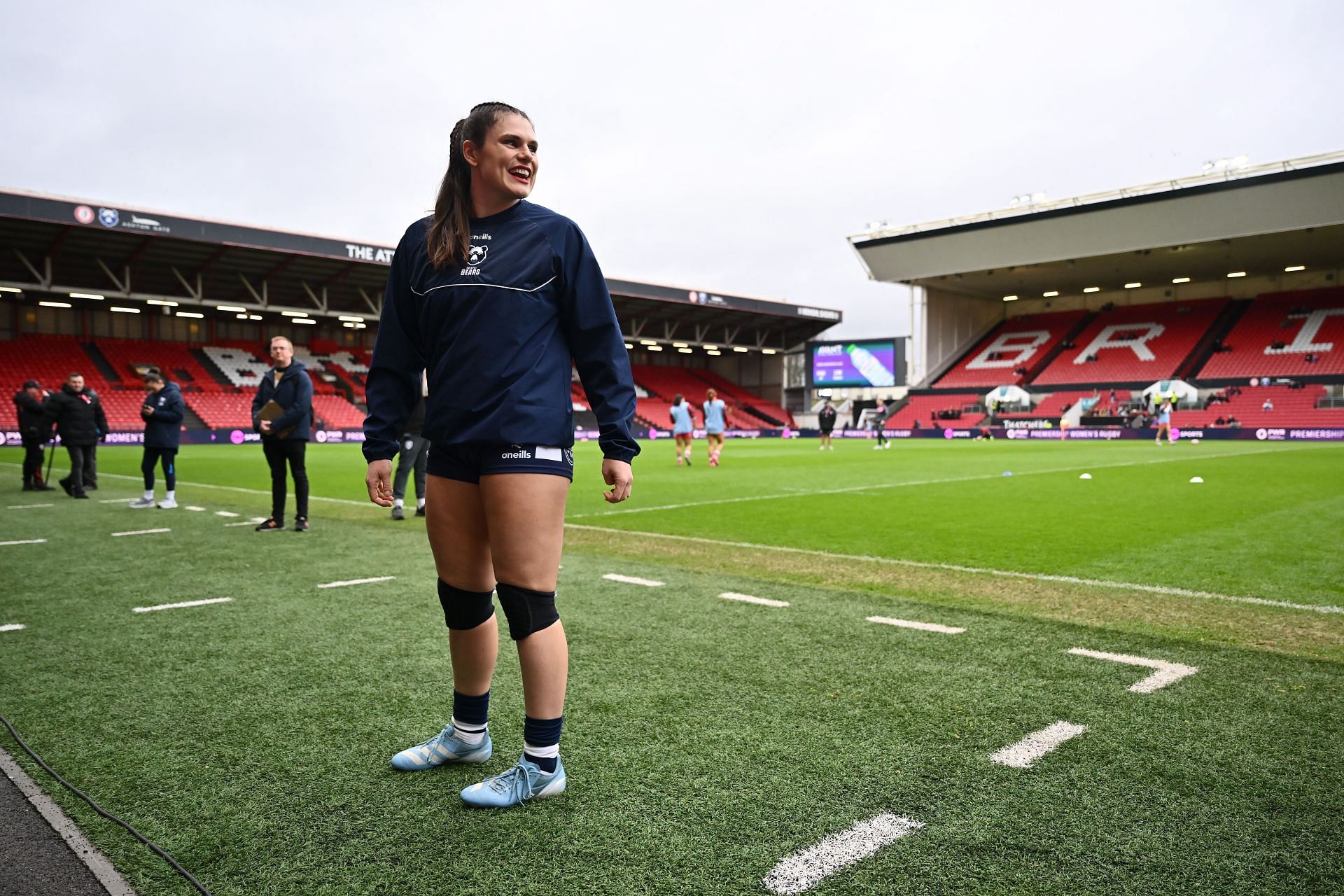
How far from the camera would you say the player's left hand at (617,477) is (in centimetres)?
270

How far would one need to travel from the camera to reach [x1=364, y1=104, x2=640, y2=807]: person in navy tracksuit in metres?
2.58

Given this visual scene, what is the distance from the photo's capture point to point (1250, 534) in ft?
27.0

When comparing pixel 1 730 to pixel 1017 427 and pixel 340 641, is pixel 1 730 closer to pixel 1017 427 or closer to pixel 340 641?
pixel 340 641

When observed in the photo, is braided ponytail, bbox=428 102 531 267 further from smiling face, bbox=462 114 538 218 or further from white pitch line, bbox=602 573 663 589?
white pitch line, bbox=602 573 663 589

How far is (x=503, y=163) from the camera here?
8.75ft

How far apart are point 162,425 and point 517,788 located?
9850mm

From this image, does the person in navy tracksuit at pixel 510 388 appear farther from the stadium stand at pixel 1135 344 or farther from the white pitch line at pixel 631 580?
the stadium stand at pixel 1135 344

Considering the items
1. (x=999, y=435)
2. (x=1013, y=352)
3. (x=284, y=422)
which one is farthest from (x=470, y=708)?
(x=1013, y=352)

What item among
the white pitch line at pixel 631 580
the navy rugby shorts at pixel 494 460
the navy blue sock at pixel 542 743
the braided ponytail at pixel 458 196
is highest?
the braided ponytail at pixel 458 196

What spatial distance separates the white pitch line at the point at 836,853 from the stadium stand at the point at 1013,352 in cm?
5370

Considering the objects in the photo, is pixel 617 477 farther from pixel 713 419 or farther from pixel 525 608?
pixel 713 419

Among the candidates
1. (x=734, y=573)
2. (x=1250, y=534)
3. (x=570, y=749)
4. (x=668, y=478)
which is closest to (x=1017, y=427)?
(x=668, y=478)

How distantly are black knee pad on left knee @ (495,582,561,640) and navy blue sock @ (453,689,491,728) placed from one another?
387mm

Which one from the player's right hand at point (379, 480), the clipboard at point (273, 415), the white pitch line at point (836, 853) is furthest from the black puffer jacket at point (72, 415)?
the white pitch line at point (836, 853)
